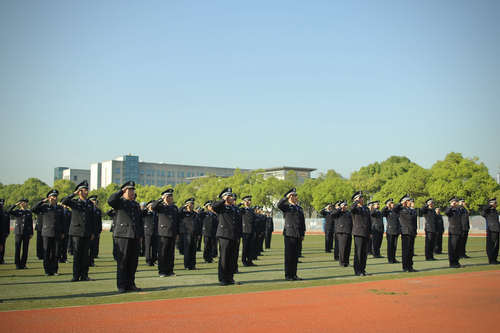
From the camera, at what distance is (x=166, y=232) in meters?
12.7

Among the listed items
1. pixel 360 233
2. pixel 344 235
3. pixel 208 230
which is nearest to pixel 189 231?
pixel 208 230

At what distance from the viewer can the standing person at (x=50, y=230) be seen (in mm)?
12539

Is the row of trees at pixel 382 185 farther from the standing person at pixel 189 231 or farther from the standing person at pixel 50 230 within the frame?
the standing person at pixel 50 230

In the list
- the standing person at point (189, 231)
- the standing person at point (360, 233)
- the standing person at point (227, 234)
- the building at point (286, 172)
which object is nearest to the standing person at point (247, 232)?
the standing person at point (189, 231)

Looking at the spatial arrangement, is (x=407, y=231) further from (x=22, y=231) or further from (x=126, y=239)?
(x=22, y=231)

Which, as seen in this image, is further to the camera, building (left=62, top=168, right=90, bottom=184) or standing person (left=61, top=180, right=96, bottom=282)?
building (left=62, top=168, right=90, bottom=184)

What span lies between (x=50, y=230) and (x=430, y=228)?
1263 cm

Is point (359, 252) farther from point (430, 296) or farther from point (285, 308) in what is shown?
point (285, 308)

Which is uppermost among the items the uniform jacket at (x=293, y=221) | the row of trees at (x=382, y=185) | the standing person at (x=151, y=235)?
the row of trees at (x=382, y=185)

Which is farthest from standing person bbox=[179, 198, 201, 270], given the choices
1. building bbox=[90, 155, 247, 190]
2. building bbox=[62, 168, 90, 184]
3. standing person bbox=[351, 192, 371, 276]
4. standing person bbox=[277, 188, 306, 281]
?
building bbox=[62, 168, 90, 184]

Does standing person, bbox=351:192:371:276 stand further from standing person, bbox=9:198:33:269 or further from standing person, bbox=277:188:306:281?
standing person, bbox=9:198:33:269

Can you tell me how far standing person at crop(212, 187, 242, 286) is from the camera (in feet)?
35.6

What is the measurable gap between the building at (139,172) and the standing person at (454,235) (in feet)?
376

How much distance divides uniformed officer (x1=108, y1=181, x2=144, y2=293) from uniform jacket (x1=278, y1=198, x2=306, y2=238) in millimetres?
3621
